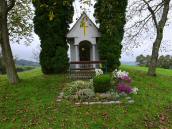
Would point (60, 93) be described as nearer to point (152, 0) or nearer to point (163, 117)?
point (163, 117)

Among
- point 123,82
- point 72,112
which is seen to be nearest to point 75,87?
point 123,82

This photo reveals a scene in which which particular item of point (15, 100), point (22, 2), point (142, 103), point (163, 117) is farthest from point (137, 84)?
point (22, 2)

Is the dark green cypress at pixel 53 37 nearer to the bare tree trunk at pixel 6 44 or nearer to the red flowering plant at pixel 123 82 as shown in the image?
the bare tree trunk at pixel 6 44

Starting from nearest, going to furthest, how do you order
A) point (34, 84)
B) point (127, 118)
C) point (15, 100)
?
point (127, 118) < point (15, 100) < point (34, 84)

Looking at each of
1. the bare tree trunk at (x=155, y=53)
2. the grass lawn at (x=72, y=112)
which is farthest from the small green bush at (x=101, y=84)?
the bare tree trunk at (x=155, y=53)

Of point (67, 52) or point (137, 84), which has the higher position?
point (67, 52)

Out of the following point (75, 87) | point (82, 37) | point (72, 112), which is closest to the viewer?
point (72, 112)

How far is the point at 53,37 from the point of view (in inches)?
1226

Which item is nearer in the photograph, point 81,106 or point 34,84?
point 81,106

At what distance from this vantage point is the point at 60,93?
23047 millimetres

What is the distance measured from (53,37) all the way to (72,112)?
Answer: 12.8 m

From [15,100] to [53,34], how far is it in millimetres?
10244

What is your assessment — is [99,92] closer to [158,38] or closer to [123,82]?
[123,82]

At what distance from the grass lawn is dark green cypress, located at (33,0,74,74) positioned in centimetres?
590
